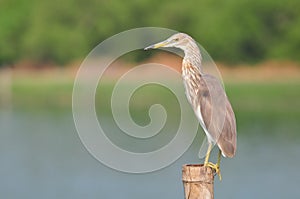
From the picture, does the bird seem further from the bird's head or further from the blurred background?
the blurred background

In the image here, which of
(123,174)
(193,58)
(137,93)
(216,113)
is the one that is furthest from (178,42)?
(137,93)

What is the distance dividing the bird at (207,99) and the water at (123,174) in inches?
287

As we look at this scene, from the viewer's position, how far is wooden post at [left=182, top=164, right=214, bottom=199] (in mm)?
5742

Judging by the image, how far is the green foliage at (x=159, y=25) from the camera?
4100 centimetres

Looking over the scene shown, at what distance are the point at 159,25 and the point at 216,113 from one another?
35.8 m

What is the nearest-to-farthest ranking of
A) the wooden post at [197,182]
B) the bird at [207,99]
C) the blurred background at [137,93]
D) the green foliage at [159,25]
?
the wooden post at [197,182] → the bird at [207,99] → the blurred background at [137,93] → the green foliage at [159,25]

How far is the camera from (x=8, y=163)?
1736 centimetres

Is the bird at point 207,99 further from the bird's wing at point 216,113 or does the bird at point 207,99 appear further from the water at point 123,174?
the water at point 123,174

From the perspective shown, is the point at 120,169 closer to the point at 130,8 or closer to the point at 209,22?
the point at 209,22

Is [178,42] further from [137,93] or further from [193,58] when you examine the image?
[137,93]

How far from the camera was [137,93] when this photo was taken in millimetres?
33781

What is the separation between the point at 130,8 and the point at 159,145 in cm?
2659

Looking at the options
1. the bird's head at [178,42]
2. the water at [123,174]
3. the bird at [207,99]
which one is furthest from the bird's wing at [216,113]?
the water at [123,174]

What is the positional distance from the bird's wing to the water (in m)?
7.33
